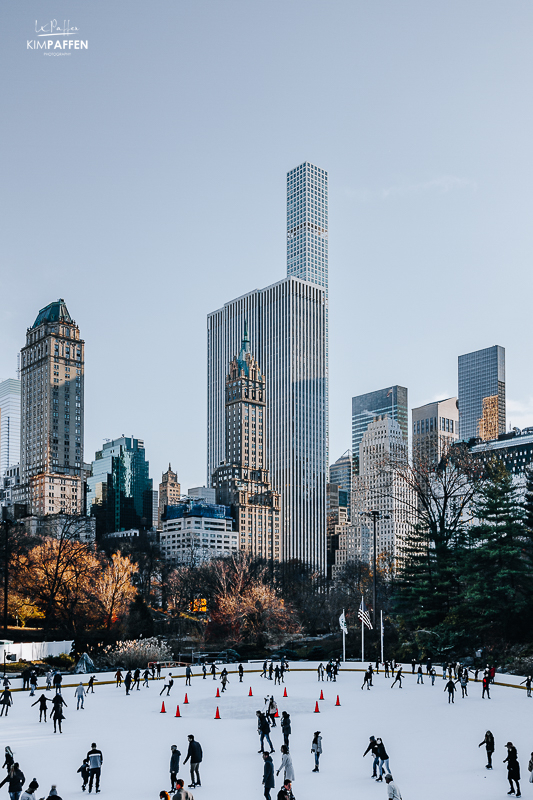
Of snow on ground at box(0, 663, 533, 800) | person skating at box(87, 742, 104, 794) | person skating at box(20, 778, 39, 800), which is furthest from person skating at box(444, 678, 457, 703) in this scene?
person skating at box(20, 778, 39, 800)

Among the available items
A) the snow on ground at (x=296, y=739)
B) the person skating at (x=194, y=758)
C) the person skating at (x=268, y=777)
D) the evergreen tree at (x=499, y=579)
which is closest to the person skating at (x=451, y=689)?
the snow on ground at (x=296, y=739)

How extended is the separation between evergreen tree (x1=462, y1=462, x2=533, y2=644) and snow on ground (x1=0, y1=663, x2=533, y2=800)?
26.4 ft

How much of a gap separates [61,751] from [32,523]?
156 metres

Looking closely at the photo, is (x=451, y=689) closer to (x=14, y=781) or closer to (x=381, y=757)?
(x=381, y=757)

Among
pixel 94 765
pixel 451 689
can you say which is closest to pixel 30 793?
pixel 94 765

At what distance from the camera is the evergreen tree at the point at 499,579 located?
49531 mm

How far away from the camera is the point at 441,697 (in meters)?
38.2

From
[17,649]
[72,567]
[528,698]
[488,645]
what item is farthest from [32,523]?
[528,698]

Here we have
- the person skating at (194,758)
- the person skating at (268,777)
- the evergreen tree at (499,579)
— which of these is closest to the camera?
the person skating at (268,777)

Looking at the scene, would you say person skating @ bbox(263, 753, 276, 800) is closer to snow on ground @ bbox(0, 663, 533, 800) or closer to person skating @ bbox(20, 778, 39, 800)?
snow on ground @ bbox(0, 663, 533, 800)

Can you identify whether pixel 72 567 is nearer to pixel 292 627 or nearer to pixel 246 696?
pixel 292 627

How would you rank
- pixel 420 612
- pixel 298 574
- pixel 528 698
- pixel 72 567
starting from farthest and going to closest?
pixel 298 574
pixel 72 567
pixel 420 612
pixel 528 698

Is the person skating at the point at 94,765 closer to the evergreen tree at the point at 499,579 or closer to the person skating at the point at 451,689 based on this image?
the person skating at the point at 451,689

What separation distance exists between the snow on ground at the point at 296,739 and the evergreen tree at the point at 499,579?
317 inches
